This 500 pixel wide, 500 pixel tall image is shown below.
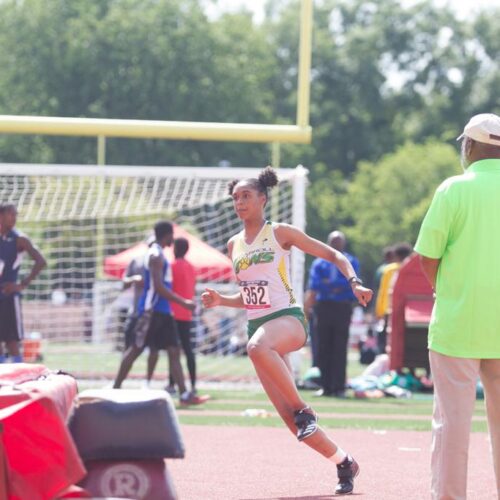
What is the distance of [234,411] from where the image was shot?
583 inches

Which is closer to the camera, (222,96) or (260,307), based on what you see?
(260,307)

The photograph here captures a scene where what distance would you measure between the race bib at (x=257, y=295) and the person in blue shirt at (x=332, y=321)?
8.02m

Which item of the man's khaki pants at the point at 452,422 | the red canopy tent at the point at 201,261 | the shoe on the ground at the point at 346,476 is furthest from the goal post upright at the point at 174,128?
the red canopy tent at the point at 201,261

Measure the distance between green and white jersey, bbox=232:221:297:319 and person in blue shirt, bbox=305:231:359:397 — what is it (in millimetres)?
7906

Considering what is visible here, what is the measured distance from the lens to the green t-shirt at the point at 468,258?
678cm

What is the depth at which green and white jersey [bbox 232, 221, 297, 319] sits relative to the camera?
890 centimetres

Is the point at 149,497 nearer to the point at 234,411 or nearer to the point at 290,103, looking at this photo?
the point at 234,411

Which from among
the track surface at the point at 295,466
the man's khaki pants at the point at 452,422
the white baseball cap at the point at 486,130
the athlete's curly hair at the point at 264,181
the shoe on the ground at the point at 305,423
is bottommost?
the track surface at the point at 295,466

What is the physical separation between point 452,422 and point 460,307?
568 mm

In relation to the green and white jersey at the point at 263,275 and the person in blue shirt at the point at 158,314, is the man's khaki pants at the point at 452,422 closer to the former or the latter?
the green and white jersey at the point at 263,275

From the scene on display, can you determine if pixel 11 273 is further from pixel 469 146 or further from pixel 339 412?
pixel 469 146

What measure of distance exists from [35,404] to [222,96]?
191ft

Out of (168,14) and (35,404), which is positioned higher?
(168,14)

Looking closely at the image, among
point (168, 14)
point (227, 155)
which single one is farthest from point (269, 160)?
point (168, 14)
